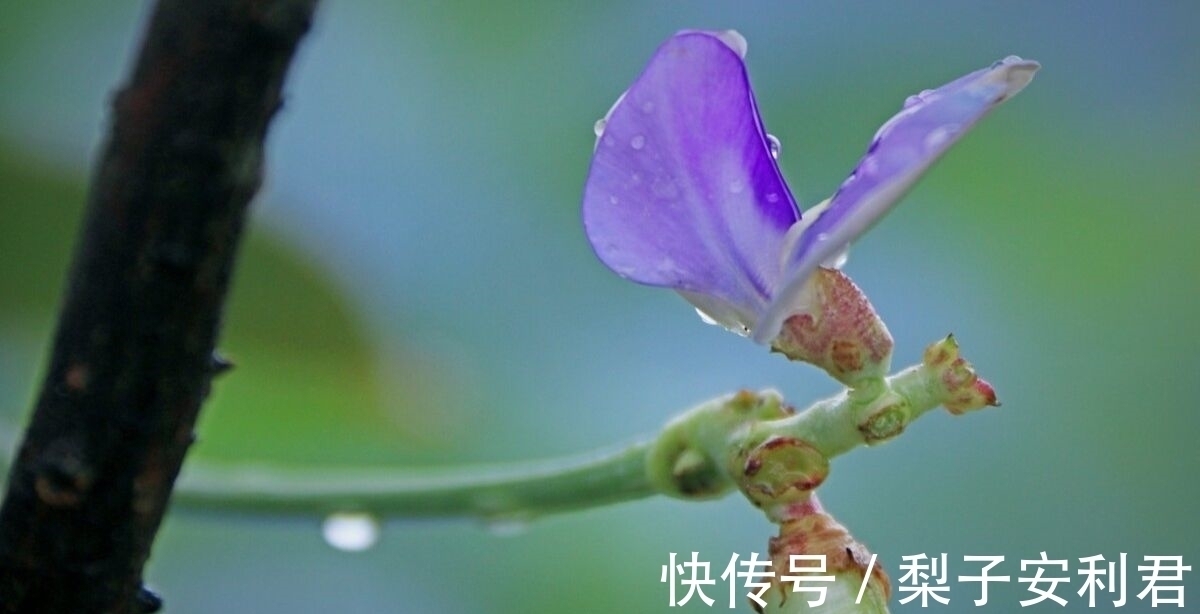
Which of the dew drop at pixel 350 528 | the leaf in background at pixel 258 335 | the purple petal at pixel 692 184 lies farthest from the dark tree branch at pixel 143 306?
the leaf in background at pixel 258 335

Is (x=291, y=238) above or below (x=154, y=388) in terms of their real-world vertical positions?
above

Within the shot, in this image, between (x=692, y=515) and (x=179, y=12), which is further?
(x=692, y=515)

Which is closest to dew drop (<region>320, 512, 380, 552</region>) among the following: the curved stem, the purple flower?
the curved stem

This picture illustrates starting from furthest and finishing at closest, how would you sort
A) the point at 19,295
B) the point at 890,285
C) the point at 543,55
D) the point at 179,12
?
1. the point at 543,55
2. the point at 890,285
3. the point at 19,295
4. the point at 179,12

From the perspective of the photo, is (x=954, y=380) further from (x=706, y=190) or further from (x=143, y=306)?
(x=143, y=306)

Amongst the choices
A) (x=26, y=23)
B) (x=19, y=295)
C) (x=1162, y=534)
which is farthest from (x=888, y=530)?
(x=26, y=23)

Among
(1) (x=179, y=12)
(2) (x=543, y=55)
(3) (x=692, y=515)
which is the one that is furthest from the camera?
(2) (x=543, y=55)

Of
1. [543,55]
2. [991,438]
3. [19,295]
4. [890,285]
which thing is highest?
[543,55]

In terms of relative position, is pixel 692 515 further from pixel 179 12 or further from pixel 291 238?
pixel 179 12
